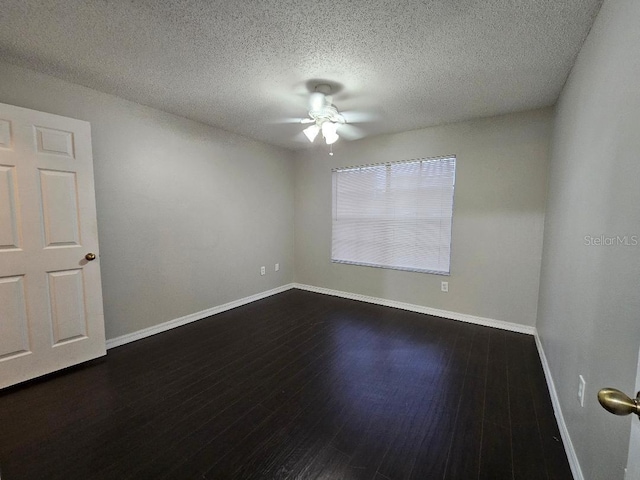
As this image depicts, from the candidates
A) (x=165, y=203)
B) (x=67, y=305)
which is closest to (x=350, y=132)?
(x=165, y=203)

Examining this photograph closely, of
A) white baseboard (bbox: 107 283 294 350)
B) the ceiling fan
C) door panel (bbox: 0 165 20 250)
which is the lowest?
white baseboard (bbox: 107 283 294 350)

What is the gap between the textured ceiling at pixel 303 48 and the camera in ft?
4.83

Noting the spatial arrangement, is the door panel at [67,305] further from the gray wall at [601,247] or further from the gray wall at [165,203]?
the gray wall at [601,247]

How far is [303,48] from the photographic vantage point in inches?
70.7

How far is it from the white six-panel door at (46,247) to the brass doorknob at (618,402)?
312cm

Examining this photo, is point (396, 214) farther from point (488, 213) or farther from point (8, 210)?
point (8, 210)

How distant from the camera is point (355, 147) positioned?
3.90m

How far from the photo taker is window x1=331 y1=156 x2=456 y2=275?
333cm

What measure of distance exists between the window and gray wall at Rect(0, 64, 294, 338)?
1196mm

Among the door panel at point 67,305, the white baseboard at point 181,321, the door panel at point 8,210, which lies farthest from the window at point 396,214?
the door panel at point 8,210

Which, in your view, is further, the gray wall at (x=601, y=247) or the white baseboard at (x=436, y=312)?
the white baseboard at (x=436, y=312)

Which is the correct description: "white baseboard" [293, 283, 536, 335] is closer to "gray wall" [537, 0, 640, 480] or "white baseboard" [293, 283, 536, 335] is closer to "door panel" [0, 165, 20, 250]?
"gray wall" [537, 0, 640, 480]

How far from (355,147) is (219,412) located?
3.49m

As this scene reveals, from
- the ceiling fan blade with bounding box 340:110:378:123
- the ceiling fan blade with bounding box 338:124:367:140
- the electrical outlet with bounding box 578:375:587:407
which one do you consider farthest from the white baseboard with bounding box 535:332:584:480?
the ceiling fan blade with bounding box 338:124:367:140
